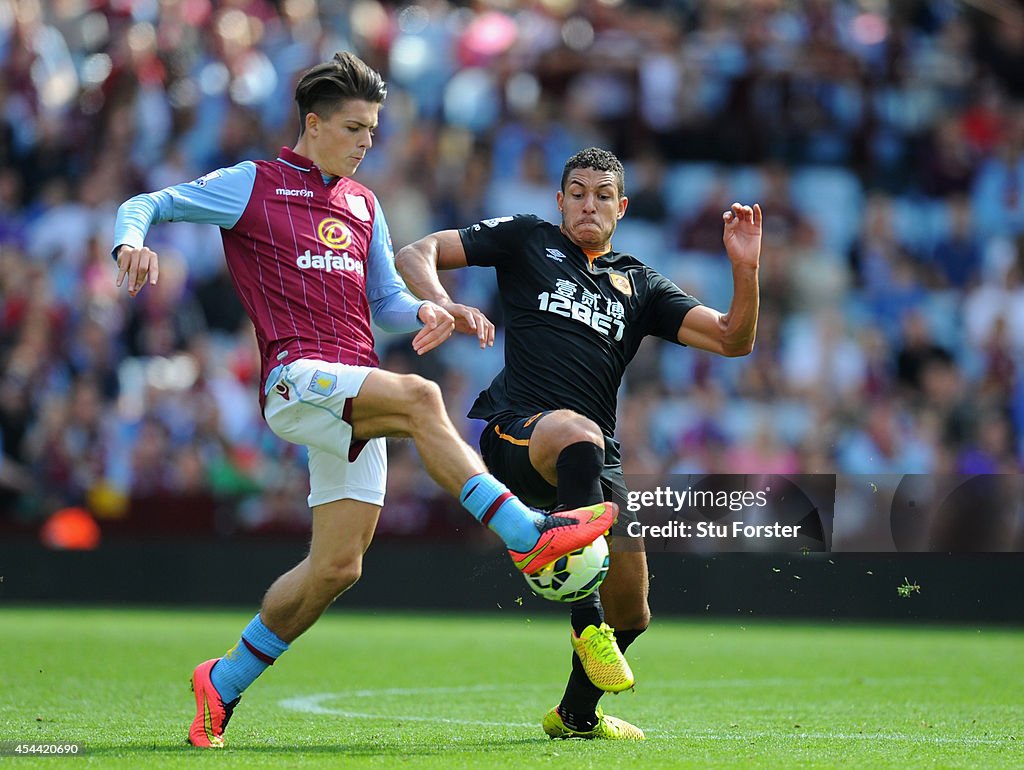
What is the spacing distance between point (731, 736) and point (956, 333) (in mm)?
10060

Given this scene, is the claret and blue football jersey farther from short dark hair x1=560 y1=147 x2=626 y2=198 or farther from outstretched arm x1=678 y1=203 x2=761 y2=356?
outstretched arm x1=678 y1=203 x2=761 y2=356

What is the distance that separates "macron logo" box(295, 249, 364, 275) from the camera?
6.56 meters

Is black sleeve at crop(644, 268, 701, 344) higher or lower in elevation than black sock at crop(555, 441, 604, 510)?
higher

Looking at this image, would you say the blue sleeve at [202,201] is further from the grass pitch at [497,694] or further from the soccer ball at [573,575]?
the grass pitch at [497,694]

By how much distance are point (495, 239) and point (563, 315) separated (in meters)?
0.51

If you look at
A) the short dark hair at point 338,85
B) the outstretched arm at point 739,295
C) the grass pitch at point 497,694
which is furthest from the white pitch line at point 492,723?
the short dark hair at point 338,85

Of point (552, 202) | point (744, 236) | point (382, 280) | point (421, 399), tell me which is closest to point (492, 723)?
point (421, 399)

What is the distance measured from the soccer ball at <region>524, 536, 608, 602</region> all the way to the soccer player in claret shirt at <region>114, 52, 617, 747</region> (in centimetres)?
21

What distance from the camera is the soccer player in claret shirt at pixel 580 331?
6.79m

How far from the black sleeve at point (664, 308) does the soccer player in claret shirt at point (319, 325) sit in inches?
48.7

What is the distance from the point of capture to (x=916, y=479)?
1323 centimetres

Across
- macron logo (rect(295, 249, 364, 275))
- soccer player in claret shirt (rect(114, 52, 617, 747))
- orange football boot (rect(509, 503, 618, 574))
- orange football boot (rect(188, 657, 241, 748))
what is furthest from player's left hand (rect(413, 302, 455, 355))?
orange football boot (rect(188, 657, 241, 748))

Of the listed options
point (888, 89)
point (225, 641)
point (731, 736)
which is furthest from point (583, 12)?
point (731, 736)

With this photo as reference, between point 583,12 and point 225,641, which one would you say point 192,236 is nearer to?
point 583,12
